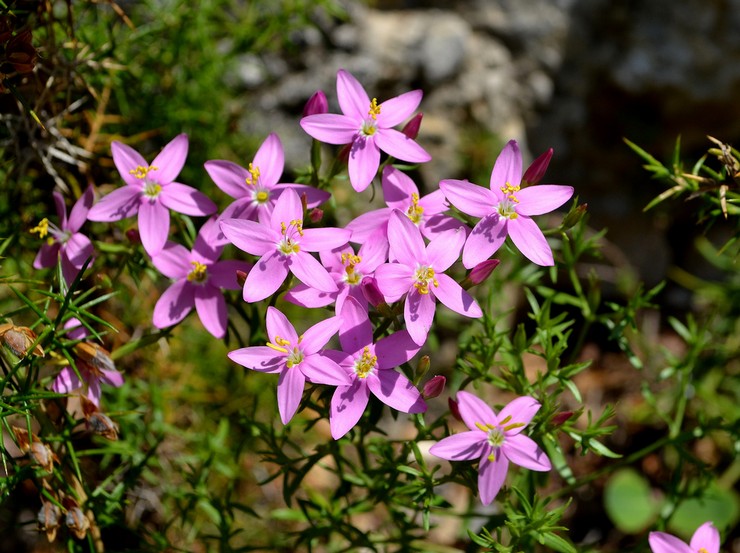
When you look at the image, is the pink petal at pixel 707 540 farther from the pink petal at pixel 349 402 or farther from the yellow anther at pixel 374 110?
the yellow anther at pixel 374 110

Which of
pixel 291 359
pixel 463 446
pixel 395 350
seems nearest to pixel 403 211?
pixel 395 350

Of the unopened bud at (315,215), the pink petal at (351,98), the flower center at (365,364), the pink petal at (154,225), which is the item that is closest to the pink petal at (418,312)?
the flower center at (365,364)

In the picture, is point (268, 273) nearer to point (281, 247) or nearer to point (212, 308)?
point (281, 247)

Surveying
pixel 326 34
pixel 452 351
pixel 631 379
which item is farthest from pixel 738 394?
pixel 326 34

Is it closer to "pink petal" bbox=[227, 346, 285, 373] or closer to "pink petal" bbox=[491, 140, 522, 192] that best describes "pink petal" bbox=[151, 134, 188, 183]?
"pink petal" bbox=[227, 346, 285, 373]

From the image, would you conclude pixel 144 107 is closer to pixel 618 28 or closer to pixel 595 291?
pixel 595 291
